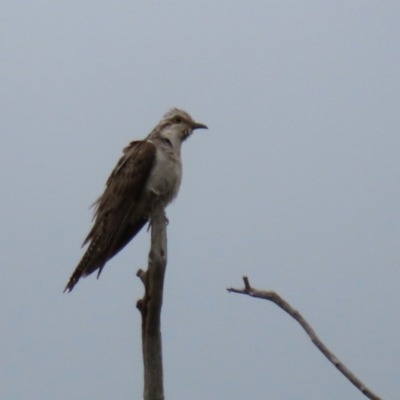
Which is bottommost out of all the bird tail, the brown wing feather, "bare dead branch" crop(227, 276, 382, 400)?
"bare dead branch" crop(227, 276, 382, 400)

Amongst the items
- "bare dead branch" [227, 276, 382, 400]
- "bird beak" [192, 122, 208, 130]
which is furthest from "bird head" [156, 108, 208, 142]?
"bare dead branch" [227, 276, 382, 400]

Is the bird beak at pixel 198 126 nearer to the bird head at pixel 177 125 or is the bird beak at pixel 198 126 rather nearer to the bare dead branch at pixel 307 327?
the bird head at pixel 177 125

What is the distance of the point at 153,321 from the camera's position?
4.89m

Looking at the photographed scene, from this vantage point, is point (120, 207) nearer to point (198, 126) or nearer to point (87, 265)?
point (87, 265)

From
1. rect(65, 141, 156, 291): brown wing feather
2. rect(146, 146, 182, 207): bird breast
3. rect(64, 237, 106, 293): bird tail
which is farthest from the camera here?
rect(146, 146, 182, 207): bird breast

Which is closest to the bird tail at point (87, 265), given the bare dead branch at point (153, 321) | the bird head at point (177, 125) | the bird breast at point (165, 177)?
the bird breast at point (165, 177)

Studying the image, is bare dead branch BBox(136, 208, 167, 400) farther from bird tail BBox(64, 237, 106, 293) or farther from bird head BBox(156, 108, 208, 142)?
bird head BBox(156, 108, 208, 142)

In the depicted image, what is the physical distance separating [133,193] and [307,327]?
3.93 m

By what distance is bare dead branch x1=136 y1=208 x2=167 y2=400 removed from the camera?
4719 mm

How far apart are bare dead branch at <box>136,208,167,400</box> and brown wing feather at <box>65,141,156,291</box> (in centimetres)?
213

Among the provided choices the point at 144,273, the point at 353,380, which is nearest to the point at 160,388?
the point at 144,273

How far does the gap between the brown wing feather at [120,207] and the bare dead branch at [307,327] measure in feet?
10.6

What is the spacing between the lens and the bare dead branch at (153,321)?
472 cm

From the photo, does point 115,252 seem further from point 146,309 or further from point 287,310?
point 287,310
